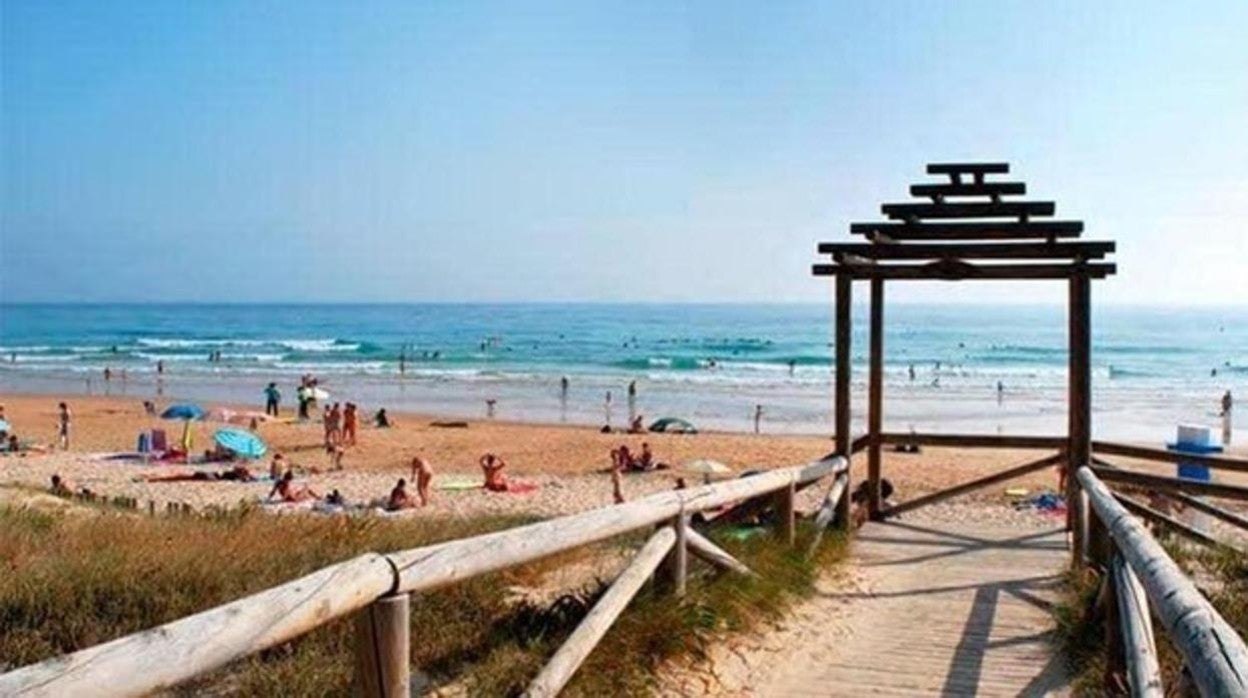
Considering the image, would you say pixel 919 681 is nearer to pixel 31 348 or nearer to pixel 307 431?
pixel 307 431

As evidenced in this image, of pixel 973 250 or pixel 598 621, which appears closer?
pixel 598 621

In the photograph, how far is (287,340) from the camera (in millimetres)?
85438

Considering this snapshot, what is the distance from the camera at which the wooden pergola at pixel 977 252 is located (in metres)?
8.69

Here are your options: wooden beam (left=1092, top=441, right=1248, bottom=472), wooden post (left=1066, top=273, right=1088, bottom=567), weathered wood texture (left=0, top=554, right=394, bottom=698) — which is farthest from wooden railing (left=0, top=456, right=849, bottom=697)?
wooden beam (left=1092, top=441, right=1248, bottom=472)

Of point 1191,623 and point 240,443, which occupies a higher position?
point 1191,623

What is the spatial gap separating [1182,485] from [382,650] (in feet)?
19.5

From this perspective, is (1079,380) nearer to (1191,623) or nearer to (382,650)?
(1191,623)

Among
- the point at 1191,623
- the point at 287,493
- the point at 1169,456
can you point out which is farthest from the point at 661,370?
the point at 1191,623

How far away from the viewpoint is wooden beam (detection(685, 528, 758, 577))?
19.9 feet

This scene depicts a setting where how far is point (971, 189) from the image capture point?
8945 mm

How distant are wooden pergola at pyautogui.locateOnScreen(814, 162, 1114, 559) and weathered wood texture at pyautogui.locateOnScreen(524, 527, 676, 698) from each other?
163 inches

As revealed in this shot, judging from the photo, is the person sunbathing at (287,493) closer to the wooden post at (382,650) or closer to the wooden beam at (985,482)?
the wooden beam at (985,482)

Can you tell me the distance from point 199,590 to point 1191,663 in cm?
468

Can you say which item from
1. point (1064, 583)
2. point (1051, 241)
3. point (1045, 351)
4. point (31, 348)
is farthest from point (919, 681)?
point (31, 348)
